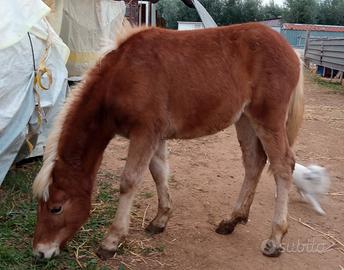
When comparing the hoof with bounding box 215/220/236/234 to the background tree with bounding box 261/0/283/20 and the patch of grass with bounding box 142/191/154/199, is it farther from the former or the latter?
the background tree with bounding box 261/0/283/20

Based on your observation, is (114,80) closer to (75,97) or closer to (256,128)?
(75,97)

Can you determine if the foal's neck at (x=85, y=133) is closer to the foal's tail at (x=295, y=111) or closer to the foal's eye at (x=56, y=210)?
the foal's eye at (x=56, y=210)

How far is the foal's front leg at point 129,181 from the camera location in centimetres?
316

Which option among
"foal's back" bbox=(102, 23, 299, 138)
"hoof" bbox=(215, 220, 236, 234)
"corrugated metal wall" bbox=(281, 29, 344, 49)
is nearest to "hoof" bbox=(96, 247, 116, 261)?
"foal's back" bbox=(102, 23, 299, 138)

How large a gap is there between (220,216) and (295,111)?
1285 millimetres

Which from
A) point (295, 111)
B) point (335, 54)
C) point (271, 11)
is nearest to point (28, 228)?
point (295, 111)

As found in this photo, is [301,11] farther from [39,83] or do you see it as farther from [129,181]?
[129,181]

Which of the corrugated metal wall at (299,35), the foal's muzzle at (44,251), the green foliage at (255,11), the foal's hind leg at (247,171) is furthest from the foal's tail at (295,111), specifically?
the green foliage at (255,11)

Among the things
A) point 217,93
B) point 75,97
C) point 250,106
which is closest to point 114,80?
point 75,97

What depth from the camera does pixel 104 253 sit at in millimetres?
3172

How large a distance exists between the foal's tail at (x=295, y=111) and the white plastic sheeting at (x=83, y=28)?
4.25 metres

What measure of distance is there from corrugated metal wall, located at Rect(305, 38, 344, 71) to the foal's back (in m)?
11.9

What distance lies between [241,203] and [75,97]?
1.77 m

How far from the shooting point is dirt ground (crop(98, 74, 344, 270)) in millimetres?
3365
